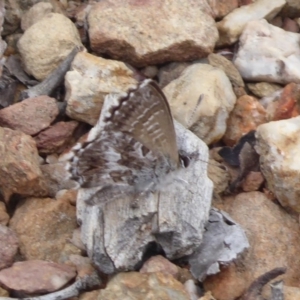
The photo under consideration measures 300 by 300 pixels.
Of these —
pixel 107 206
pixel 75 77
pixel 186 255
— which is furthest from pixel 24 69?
pixel 186 255

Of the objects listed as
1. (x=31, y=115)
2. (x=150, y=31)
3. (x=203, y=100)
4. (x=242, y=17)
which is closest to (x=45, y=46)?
(x=31, y=115)

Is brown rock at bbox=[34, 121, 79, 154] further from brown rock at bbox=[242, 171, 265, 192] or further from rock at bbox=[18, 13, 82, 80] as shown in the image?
brown rock at bbox=[242, 171, 265, 192]

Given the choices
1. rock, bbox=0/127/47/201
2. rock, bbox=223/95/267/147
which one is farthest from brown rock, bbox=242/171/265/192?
rock, bbox=0/127/47/201

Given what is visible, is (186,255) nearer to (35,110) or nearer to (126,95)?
(126,95)

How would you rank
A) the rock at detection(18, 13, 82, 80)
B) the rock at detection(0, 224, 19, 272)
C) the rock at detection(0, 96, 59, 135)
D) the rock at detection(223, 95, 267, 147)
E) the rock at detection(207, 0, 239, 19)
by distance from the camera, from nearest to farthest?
the rock at detection(0, 224, 19, 272) < the rock at detection(0, 96, 59, 135) < the rock at detection(223, 95, 267, 147) < the rock at detection(18, 13, 82, 80) < the rock at detection(207, 0, 239, 19)

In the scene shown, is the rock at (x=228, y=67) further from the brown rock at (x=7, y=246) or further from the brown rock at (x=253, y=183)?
the brown rock at (x=7, y=246)

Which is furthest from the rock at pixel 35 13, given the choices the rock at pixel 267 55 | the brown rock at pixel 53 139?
the rock at pixel 267 55

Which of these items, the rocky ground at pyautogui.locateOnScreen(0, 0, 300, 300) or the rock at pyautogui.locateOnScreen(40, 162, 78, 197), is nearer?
the rocky ground at pyautogui.locateOnScreen(0, 0, 300, 300)
